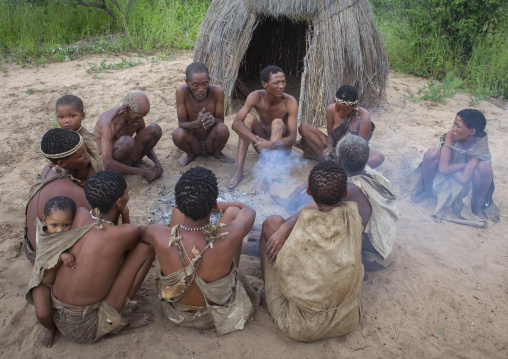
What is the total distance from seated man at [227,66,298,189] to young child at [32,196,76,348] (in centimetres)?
199

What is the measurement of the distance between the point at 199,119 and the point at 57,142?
1767mm

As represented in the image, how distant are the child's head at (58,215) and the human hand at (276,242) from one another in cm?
114

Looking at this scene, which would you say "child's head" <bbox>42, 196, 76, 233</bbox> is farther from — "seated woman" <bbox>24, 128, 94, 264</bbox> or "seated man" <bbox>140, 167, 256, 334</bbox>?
"seated man" <bbox>140, 167, 256, 334</bbox>

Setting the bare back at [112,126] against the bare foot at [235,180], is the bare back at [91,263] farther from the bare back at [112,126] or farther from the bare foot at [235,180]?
the bare foot at [235,180]

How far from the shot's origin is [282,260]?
2244 mm

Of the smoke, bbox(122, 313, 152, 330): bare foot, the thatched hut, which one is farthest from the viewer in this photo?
the thatched hut

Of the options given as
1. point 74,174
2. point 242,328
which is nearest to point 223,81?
point 74,174

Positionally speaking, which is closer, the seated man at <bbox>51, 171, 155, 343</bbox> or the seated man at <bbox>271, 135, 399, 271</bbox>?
the seated man at <bbox>51, 171, 155, 343</bbox>

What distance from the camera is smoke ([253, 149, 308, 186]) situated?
411cm

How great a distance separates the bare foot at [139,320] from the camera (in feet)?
7.70

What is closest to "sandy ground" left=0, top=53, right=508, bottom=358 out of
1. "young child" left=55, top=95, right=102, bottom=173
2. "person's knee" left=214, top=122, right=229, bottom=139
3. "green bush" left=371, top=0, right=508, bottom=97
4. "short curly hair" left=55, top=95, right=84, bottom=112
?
"person's knee" left=214, top=122, right=229, bottom=139

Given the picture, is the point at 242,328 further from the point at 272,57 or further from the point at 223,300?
the point at 272,57

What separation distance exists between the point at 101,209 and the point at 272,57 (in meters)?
5.81

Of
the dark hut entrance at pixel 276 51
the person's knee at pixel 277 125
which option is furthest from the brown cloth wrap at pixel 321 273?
the dark hut entrance at pixel 276 51
